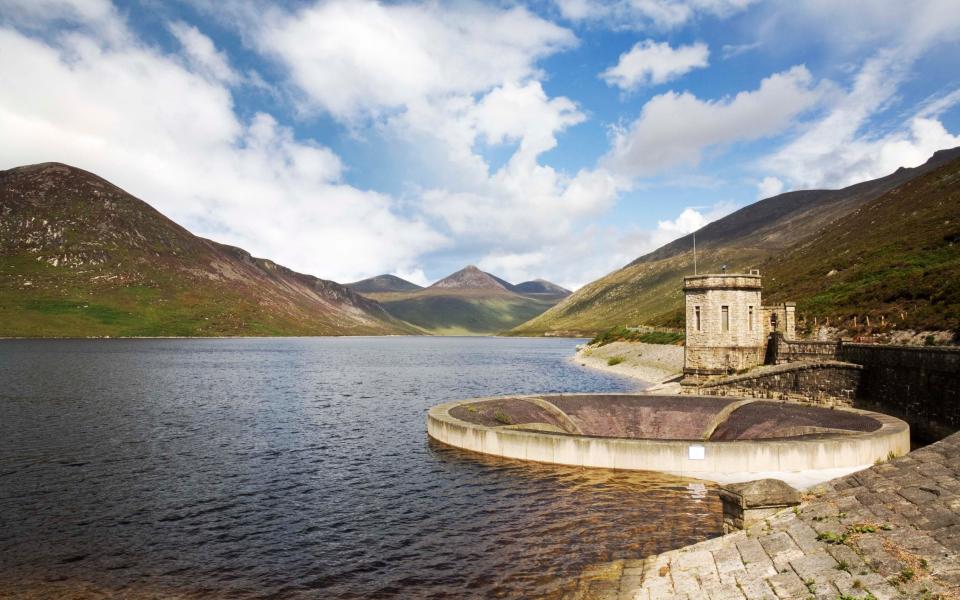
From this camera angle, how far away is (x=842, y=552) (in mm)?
11656

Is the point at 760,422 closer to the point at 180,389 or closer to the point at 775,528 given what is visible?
the point at 775,528

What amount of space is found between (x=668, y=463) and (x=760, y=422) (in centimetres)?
979

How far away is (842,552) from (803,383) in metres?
34.5

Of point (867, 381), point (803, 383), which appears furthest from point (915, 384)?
point (803, 383)

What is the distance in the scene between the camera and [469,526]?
20984 millimetres

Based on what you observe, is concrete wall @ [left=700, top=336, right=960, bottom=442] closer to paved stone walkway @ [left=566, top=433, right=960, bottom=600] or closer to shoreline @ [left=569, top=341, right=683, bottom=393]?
shoreline @ [left=569, top=341, right=683, bottom=393]

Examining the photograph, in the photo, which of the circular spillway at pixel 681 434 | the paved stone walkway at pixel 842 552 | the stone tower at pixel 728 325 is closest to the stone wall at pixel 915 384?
the circular spillway at pixel 681 434

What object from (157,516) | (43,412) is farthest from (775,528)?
(43,412)

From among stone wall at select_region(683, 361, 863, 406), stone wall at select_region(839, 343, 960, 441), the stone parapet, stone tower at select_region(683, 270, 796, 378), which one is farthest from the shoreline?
stone wall at select_region(839, 343, 960, 441)

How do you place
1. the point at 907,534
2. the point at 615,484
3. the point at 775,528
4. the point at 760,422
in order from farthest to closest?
the point at 760,422 → the point at 615,484 → the point at 775,528 → the point at 907,534

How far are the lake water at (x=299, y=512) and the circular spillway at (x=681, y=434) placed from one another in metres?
1.23

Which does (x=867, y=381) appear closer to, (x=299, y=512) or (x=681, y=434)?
(x=681, y=434)

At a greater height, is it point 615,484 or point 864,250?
point 864,250

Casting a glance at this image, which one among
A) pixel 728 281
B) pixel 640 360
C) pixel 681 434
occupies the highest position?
pixel 728 281
